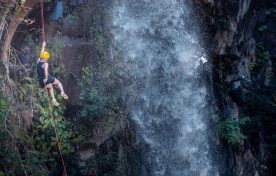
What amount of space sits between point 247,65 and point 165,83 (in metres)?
2.98

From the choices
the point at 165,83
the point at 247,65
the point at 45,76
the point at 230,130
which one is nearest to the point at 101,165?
the point at 45,76

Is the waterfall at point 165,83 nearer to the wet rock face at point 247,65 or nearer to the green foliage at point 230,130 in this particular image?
the green foliage at point 230,130

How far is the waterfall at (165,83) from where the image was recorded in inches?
338

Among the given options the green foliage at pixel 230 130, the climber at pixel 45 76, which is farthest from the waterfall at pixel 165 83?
the climber at pixel 45 76

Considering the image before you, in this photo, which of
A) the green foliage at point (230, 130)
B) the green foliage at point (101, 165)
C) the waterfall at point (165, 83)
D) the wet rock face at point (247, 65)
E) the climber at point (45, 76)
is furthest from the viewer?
the wet rock face at point (247, 65)

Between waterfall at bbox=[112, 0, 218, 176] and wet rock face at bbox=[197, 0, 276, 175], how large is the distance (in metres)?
0.56

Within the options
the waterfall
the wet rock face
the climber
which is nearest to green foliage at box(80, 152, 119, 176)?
the waterfall

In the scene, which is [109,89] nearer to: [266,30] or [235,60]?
[235,60]

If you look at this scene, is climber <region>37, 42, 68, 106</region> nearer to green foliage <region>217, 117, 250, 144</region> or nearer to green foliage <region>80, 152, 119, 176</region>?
green foliage <region>80, 152, 119, 176</region>

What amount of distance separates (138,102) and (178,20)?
233 centimetres

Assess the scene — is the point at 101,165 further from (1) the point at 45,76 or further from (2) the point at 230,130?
(2) the point at 230,130

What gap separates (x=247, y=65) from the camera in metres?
10.7

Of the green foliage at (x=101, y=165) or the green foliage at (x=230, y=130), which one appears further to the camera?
the green foliage at (x=230, y=130)

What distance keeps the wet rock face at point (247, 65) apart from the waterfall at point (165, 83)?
0.56 metres
